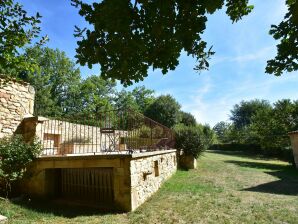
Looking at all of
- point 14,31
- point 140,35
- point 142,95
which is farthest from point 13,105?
point 142,95

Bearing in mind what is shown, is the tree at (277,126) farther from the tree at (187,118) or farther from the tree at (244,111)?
the tree at (244,111)

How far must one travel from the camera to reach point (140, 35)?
9.13 feet

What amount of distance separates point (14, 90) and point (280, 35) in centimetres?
787

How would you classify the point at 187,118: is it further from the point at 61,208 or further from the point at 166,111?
the point at 61,208

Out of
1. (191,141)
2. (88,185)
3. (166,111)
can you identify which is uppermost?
(166,111)

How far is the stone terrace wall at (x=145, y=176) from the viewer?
19.2 ft

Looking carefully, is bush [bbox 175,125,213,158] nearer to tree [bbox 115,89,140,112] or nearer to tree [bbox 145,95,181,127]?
tree [bbox 145,95,181,127]

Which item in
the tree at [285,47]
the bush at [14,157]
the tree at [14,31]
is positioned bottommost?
the bush at [14,157]

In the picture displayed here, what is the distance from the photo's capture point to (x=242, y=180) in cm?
1005

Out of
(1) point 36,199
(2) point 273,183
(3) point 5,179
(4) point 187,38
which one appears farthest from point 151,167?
(2) point 273,183

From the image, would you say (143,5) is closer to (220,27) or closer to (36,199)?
(220,27)

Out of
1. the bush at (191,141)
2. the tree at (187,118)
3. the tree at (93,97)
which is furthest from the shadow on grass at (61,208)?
the tree at (187,118)

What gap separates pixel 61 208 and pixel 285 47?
20.4 ft

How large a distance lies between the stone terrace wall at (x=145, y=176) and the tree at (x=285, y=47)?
3.94 metres
